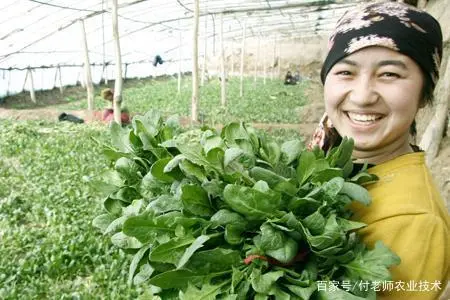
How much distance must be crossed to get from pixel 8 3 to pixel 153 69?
56.7 feet

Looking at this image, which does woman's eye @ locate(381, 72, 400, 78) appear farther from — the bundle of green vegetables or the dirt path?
the dirt path

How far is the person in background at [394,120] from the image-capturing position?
1114 millimetres

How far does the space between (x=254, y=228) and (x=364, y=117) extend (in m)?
0.45

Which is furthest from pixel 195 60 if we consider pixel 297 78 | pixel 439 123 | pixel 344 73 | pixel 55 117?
pixel 297 78

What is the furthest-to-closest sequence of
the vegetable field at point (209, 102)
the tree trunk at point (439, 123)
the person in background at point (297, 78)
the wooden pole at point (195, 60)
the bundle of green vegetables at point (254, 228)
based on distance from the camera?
the person in background at point (297, 78), the vegetable field at point (209, 102), the wooden pole at point (195, 60), the tree trunk at point (439, 123), the bundle of green vegetables at point (254, 228)

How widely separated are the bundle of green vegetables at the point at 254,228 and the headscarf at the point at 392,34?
273 millimetres

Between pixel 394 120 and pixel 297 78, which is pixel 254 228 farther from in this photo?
pixel 297 78

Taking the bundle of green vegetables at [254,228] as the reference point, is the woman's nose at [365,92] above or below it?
above

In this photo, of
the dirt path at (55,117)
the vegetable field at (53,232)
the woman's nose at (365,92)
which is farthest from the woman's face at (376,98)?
the dirt path at (55,117)

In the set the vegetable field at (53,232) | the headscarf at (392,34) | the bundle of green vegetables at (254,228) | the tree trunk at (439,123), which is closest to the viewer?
the bundle of green vegetables at (254,228)

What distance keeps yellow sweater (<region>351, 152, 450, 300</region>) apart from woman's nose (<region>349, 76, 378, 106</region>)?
0.81 feet

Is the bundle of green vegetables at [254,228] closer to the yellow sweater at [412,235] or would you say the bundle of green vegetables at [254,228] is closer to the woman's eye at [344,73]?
the yellow sweater at [412,235]

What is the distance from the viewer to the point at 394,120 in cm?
135

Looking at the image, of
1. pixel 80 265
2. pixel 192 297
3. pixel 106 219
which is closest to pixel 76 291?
pixel 80 265
